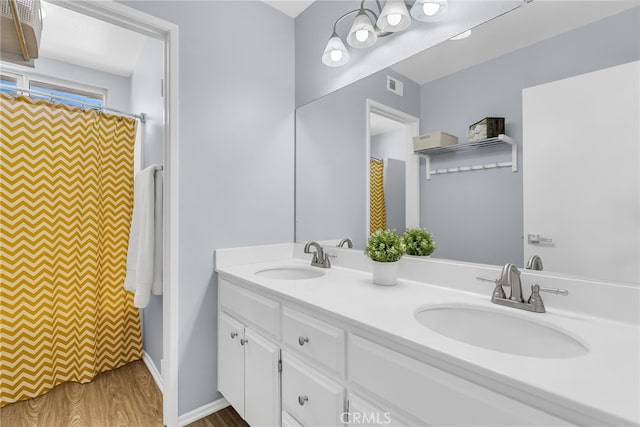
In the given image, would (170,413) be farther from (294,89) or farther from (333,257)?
(294,89)

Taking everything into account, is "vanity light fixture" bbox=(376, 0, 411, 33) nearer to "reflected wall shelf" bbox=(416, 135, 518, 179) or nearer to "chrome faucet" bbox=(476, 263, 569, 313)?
"reflected wall shelf" bbox=(416, 135, 518, 179)

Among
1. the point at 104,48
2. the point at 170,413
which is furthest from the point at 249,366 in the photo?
the point at 104,48

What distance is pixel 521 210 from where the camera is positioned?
109 centimetres

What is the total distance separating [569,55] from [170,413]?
2.28 m

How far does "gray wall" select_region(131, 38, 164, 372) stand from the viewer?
6.79 ft

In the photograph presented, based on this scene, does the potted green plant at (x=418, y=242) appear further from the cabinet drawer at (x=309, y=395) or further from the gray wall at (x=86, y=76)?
the gray wall at (x=86, y=76)

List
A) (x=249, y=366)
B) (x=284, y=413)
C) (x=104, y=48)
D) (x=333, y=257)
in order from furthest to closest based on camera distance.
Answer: (x=104, y=48)
(x=333, y=257)
(x=249, y=366)
(x=284, y=413)

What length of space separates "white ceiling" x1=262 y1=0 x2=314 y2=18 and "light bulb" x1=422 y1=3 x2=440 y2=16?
0.92 m

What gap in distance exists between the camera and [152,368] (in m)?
2.17

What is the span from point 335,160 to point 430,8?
89 centimetres

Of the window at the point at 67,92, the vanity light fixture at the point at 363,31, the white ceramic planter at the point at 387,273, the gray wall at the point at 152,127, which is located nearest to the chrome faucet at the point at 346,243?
the white ceramic planter at the point at 387,273

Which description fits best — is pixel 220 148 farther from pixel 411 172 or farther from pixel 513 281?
pixel 513 281

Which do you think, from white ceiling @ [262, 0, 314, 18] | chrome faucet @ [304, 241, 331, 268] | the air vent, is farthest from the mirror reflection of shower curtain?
white ceiling @ [262, 0, 314, 18]

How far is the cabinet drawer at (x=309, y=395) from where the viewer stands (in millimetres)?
993
